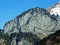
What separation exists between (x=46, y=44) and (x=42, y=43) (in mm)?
1200

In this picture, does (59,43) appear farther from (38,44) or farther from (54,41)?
(38,44)

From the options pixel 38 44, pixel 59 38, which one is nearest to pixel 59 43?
pixel 59 38

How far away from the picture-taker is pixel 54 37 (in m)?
42.5

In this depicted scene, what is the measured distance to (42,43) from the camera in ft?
140

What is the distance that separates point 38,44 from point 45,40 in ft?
5.33

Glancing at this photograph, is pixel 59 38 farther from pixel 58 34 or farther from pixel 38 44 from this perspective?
pixel 38 44

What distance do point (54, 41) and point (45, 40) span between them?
85.3 inches

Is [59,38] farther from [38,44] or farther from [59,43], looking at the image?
[38,44]

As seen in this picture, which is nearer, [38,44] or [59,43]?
[59,43]

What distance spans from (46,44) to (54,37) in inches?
82.7

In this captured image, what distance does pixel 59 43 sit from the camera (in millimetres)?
40938

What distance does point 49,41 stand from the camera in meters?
42.4

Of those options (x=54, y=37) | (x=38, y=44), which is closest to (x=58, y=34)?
(x=54, y=37)

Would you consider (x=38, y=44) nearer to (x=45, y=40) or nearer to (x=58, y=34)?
(x=45, y=40)
